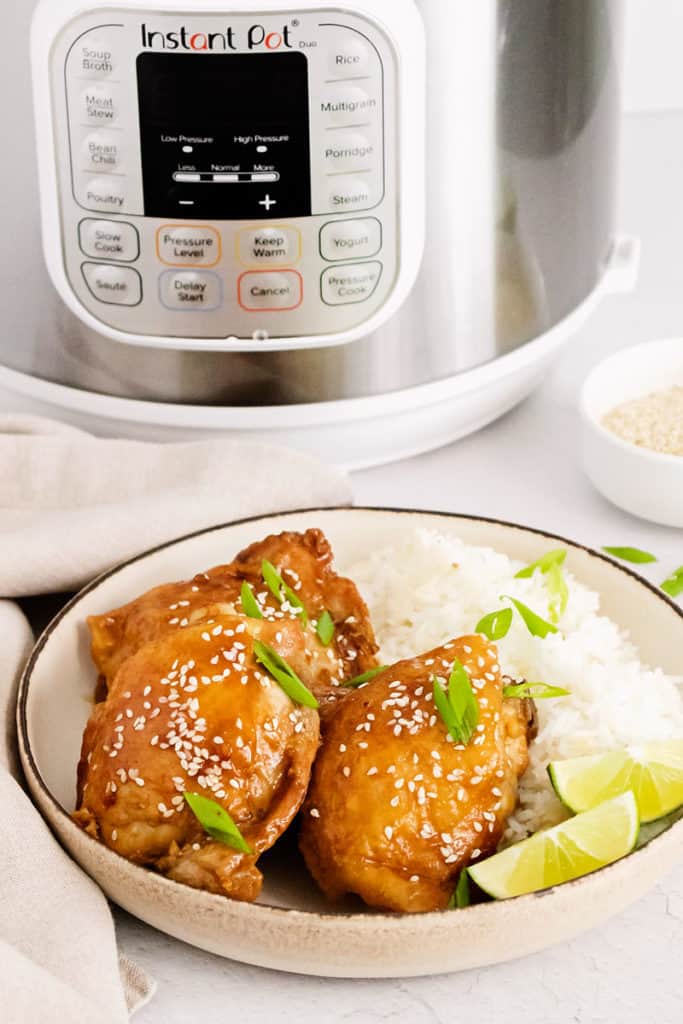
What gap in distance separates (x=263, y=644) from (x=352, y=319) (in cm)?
38

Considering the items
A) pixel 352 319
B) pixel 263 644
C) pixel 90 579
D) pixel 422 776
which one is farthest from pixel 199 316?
pixel 422 776

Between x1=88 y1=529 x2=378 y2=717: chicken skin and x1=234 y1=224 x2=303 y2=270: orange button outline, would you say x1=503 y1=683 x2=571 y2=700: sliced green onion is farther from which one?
x1=234 y1=224 x2=303 y2=270: orange button outline

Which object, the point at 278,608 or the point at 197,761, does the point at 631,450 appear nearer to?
the point at 278,608

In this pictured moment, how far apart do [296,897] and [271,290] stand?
0.50 meters

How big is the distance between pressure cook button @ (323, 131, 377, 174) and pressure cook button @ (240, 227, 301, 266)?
61 millimetres

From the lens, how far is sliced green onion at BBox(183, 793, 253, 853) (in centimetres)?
79

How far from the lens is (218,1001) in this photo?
2.64 ft

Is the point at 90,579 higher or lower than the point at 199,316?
lower

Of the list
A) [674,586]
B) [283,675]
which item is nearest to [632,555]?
[674,586]

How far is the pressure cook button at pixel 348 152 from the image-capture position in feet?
3.58

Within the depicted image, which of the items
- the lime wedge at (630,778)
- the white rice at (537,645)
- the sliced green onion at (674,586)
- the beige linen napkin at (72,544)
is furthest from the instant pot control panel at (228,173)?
the lime wedge at (630,778)

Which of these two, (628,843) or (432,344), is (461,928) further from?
(432,344)

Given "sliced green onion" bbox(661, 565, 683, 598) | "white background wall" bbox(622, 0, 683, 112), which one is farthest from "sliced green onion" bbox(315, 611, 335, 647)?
"white background wall" bbox(622, 0, 683, 112)

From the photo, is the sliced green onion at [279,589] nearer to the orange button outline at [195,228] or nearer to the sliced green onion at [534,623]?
the sliced green onion at [534,623]
